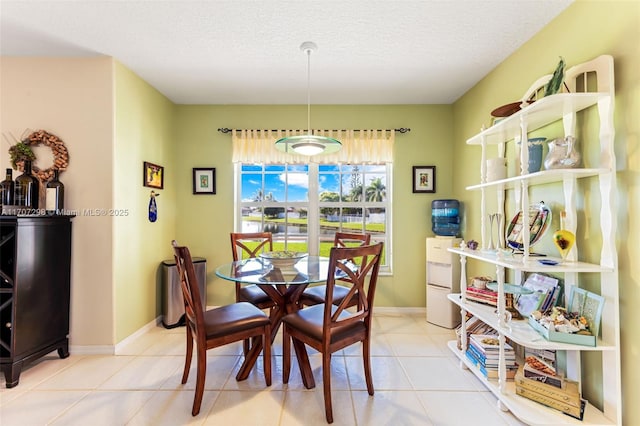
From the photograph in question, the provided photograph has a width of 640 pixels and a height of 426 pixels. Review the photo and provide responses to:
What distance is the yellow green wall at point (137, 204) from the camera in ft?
8.18

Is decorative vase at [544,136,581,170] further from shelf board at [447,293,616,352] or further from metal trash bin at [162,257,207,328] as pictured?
metal trash bin at [162,257,207,328]

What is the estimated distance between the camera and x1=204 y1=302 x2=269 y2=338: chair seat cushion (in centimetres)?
176

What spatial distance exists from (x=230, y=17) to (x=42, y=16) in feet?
4.14

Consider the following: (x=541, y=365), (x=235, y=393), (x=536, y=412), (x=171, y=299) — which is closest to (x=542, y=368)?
(x=541, y=365)

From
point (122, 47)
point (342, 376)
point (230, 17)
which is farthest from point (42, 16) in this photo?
point (342, 376)

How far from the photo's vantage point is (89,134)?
7.89 feet

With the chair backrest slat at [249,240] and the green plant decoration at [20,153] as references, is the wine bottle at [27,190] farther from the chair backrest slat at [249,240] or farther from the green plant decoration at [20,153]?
the chair backrest slat at [249,240]

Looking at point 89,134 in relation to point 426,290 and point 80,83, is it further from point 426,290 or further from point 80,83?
point 426,290

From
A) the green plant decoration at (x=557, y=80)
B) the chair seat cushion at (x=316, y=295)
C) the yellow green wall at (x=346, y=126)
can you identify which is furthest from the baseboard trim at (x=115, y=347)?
the green plant decoration at (x=557, y=80)

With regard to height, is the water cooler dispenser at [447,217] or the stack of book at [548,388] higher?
the water cooler dispenser at [447,217]

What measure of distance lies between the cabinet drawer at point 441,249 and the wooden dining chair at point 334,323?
1428 mm

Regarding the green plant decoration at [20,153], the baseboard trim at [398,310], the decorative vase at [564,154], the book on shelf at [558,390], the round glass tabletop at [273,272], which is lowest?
the baseboard trim at [398,310]

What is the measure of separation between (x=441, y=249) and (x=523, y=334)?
1.39 metres

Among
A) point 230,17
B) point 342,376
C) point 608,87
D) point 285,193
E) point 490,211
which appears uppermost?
point 230,17
